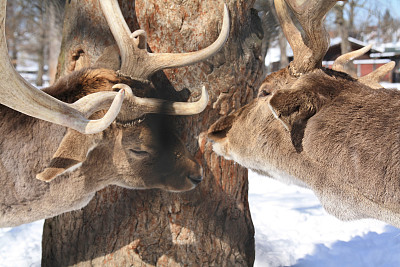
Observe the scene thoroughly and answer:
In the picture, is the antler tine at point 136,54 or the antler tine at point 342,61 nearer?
the antler tine at point 136,54

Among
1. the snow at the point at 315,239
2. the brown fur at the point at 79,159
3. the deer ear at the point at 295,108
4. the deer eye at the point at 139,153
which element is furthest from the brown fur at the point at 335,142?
the snow at the point at 315,239

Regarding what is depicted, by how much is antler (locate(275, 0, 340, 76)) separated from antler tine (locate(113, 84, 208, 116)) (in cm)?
77

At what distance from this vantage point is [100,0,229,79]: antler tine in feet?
9.62

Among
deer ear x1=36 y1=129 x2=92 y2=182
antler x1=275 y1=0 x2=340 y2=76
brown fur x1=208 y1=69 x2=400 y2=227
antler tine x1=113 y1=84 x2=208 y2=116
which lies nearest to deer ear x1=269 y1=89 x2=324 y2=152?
brown fur x1=208 y1=69 x2=400 y2=227

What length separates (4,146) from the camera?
291 centimetres

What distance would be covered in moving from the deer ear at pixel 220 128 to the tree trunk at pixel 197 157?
0.67 ft

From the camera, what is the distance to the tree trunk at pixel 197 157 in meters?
3.26

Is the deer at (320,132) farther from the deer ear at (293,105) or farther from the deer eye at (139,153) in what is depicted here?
the deer eye at (139,153)

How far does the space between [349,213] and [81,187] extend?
2019 mm

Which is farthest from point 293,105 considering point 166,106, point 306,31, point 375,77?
point 375,77

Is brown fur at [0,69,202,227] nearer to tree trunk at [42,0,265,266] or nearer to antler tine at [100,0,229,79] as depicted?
antler tine at [100,0,229,79]

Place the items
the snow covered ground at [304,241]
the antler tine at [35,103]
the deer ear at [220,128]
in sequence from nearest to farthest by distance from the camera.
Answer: the antler tine at [35,103] < the deer ear at [220,128] < the snow covered ground at [304,241]

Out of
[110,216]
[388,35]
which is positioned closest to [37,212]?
[110,216]

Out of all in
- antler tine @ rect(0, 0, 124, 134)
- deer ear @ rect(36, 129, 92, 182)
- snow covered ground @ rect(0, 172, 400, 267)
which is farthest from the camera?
snow covered ground @ rect(0, 172, 400, 267)
